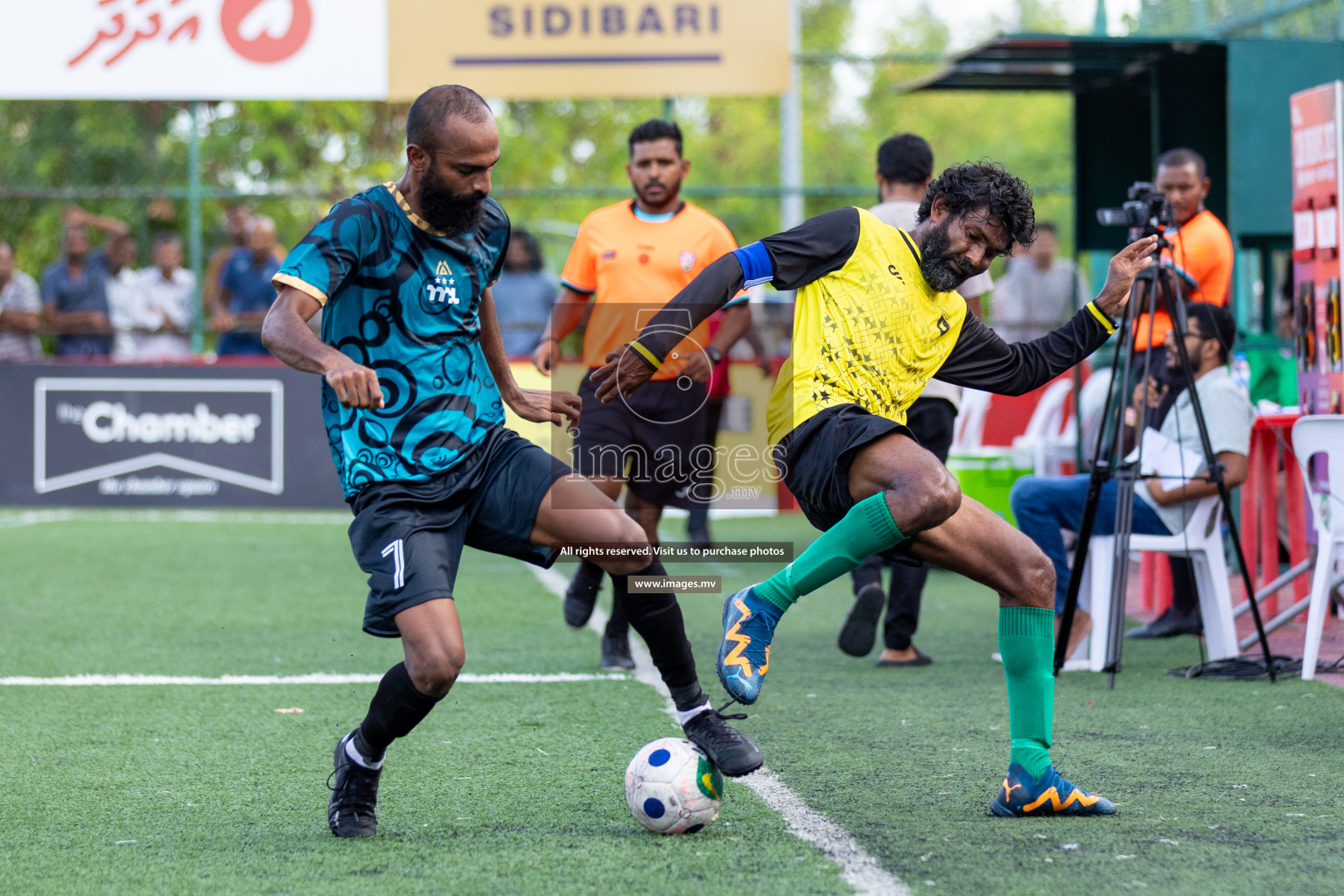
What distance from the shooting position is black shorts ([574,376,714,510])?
22.5 ft

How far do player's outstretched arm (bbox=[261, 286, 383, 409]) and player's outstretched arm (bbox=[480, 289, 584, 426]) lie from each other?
2.03 ft

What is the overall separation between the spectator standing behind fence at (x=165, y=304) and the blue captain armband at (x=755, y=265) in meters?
11.5

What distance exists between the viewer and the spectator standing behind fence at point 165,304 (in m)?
15.1

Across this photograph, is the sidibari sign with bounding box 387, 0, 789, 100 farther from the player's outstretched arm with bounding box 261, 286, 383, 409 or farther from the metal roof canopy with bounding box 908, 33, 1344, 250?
the player's outstretched arm with bounding box 261, 286, 383, 409

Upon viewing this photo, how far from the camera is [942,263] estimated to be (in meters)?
4.56

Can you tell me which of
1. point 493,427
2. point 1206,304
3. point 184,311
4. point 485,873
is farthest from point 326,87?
point 485,873

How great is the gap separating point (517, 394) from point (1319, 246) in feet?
16.0

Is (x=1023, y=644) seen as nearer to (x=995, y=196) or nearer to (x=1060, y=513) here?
(x=995, y=196)

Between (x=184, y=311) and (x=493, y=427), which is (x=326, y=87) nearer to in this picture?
(x=184, y=311)

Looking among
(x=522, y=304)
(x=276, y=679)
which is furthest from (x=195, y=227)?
(x=276, y=679)

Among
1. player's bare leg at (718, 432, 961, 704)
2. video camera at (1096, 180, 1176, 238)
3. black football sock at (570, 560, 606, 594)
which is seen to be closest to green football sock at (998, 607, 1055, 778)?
player's bare leg at (718, 432, 961, 704)

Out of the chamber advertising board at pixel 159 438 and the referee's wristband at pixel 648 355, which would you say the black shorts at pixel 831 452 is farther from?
the chamber advertising board at pixel 159 438

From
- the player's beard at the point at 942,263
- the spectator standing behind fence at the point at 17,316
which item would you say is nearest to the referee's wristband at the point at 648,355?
the player's beard at the point at 942,263

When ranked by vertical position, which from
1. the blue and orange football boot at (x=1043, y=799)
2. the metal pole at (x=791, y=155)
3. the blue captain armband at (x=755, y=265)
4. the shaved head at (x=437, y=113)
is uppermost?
the metal pole at (x=791, y=155)
